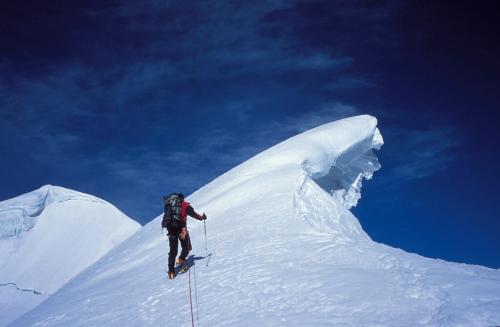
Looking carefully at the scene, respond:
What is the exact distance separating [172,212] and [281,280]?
256cm

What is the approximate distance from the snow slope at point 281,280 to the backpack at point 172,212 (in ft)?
2.80

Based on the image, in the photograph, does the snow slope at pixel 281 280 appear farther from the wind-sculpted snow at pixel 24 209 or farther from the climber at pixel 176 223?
Result: the wind-sculpted snow at pixel 24 209

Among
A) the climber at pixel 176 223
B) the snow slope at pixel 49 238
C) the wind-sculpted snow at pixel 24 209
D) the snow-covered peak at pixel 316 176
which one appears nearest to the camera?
the climber at pixel 176 223

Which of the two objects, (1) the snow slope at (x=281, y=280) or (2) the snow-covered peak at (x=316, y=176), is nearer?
(1) the snow slope at (x=281, y=280)

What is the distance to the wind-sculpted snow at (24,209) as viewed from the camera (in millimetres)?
27172

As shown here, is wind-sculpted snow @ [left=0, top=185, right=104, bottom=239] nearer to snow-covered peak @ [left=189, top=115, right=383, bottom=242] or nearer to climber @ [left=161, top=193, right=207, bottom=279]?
snow-covered peak @ [left=189, top=115, right=383, bottom=242]

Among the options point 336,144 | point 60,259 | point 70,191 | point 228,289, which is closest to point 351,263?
point 228,289

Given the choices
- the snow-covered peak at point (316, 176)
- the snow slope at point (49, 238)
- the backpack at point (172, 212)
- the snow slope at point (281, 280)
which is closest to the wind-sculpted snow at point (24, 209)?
the snow slope at point (49, 238)

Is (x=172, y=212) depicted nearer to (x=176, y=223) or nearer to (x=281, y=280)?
(x=176, y=223)

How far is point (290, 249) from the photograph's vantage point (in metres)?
6.16

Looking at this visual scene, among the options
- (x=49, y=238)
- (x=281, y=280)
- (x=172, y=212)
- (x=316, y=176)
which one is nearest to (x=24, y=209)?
(x=49, y=238)

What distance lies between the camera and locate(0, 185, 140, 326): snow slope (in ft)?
84.3

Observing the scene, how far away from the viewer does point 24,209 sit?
1085 inches

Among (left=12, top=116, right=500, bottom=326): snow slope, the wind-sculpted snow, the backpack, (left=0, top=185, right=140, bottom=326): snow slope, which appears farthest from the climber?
the wind-sculpted snow
